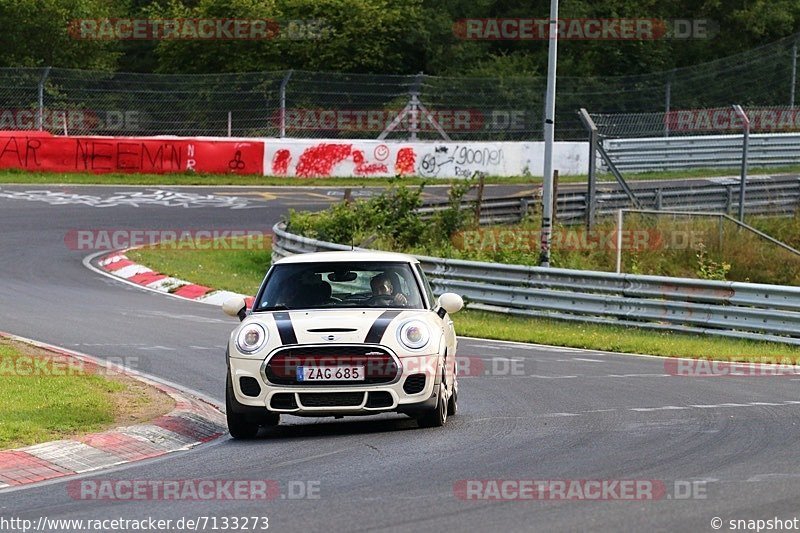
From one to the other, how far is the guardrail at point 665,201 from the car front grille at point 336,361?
1799cm

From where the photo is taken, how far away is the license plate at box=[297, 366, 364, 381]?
33.5 feet

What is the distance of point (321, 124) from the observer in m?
39.5

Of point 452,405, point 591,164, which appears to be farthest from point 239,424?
point 591,164

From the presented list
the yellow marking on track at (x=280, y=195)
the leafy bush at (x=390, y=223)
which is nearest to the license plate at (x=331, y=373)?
the leafy bush at (x=390, y=223)

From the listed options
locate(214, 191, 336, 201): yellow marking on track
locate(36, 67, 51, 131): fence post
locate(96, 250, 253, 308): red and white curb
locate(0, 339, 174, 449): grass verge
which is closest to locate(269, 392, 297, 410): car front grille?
locate(0, 339, 174, 449): grass verge

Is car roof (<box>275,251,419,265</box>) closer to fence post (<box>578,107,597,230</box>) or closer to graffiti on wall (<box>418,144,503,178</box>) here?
fence post (<box>578,107,597,230</box>)

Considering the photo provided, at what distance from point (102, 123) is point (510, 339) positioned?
2223 cm

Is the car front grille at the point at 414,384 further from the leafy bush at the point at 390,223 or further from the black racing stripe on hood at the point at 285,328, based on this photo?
the leafy bush at the point at 390,223

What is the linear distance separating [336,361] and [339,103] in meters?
29.5

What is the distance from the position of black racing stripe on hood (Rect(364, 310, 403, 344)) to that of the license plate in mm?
238

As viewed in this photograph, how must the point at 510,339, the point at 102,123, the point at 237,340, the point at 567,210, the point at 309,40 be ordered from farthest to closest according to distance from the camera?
the point at 309,40 → the point at 102,123 → the point at 567,210 → the point at 510,339 → the point at 237,340

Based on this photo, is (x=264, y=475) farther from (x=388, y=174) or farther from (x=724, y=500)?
(x=388, y=174)

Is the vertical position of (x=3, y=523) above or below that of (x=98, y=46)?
below

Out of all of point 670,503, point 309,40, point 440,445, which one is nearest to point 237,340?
point 440,445
